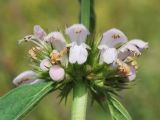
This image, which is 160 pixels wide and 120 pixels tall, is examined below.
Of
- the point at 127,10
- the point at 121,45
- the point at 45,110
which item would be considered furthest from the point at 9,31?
the point at 121,45

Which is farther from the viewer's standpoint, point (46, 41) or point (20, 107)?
point (46, 41)

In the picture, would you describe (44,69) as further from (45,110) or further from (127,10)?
(127,10)

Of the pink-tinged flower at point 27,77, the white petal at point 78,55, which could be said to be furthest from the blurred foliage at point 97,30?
the white petal at point 78,55

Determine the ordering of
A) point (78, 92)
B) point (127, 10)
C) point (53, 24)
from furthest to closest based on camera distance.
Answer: point (127, 10) < point (53, 24) < point (78, 92)

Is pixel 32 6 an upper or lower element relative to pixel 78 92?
upper

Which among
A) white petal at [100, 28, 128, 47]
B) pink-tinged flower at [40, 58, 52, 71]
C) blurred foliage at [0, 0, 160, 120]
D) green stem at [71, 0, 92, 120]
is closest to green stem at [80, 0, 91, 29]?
green stem at [71, 0, 92, 120]

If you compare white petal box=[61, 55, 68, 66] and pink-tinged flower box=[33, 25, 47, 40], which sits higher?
pink-tinged flower box=[33, 25, 47, 40]

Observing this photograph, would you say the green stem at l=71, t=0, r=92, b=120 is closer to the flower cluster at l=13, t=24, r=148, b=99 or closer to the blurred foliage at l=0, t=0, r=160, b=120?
the flower cluster at l=13, t=24, r=148, b=99
